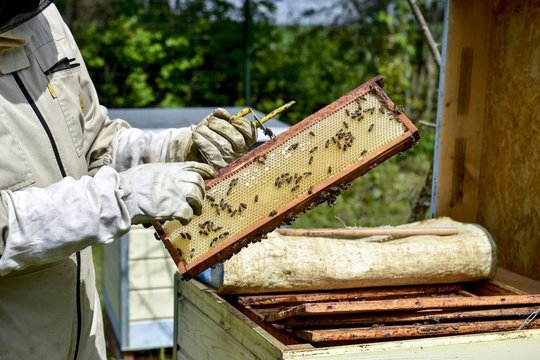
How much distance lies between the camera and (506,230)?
289cm

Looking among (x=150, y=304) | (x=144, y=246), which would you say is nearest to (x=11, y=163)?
(x=144, y=246)

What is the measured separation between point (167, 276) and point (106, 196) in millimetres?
2406

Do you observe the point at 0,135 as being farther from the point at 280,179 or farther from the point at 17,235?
the point at 280,179

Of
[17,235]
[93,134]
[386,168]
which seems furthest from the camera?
[386,168]

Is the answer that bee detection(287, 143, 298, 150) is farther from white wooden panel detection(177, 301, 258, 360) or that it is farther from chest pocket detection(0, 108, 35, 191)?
chest pocket detection(0, 108, 35, 191)

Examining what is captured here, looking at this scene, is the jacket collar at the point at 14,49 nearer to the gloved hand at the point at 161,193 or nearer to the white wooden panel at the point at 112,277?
the gloved hand at the point at 161,193

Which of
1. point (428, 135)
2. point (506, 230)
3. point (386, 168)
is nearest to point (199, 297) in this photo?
point (506, 230)

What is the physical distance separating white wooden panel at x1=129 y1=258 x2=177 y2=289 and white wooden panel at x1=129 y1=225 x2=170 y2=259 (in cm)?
3

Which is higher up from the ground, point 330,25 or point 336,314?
point 330,25

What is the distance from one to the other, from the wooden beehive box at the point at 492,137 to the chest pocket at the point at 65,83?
65cm

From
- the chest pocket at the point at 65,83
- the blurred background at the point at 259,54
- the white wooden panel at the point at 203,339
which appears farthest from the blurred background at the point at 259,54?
the chest pocket at the point at 65,83

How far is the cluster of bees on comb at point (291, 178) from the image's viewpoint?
2.07 m

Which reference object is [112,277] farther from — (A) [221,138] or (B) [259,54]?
(B) [259,54]

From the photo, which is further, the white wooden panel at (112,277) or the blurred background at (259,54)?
the blurred background at (259,54)
